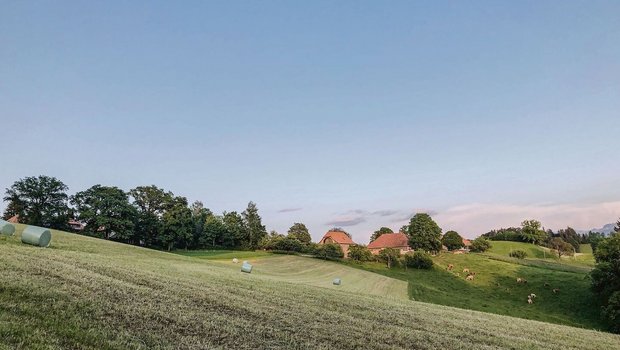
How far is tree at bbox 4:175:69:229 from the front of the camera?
314ft

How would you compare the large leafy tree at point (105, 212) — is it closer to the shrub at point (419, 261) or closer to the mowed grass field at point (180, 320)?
the shrub at point (419, 261)

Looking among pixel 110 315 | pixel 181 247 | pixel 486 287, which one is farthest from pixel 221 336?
pixel 181 247

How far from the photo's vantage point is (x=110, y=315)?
10.9 metres

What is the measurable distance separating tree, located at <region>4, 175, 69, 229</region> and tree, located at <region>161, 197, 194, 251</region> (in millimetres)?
26476

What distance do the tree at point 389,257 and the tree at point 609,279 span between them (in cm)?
4194

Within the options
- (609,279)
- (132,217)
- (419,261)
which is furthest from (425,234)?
(132,217)

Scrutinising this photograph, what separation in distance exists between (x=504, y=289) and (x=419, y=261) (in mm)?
22030

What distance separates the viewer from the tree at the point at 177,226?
112500mm

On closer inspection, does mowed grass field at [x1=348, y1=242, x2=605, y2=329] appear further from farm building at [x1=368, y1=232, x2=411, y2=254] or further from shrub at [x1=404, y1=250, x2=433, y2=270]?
farm building at [x1=368, y1=232, x2=411, y2=254]

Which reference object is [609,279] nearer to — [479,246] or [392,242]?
[479,246]

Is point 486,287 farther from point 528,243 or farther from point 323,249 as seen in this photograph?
point 528,243

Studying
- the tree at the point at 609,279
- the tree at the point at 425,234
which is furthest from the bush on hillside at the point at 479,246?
the tree at the point at 609,279

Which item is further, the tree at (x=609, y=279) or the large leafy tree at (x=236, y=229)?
the large leafy tree at (x=236, y=229)

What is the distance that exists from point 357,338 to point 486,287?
6820cm
